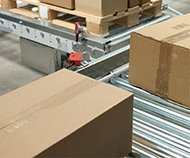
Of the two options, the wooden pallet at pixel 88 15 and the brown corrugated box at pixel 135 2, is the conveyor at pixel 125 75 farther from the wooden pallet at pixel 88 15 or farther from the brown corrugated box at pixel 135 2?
the brown corrugated box at pixel 135 2

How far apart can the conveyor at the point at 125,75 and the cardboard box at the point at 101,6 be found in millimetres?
180

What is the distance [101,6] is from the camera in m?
2.69

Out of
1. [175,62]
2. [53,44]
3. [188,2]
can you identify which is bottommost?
[188,2]

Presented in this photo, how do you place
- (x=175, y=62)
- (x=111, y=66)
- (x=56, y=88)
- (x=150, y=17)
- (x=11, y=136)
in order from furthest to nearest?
1. (x=150, y=17)
2. (x=111, y=66)
3. (x=175, y=62)
4. (x=56, y=88)
5. (x=11, y=136)

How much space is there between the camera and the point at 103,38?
9.02 feet

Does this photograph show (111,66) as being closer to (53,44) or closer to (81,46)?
(81,46)

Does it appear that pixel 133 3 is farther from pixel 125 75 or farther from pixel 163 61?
pixel 163 61

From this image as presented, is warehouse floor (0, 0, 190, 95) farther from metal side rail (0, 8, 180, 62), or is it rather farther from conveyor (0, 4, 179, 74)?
metal side rail (0, 8, 180, 62)

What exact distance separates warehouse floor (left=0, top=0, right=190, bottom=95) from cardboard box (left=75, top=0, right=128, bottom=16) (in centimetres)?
127

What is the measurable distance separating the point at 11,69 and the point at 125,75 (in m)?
2.18

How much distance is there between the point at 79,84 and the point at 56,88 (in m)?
0.10

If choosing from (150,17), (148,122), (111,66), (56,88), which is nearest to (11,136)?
(56,88)

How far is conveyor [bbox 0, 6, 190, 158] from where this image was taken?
1640 millimetres

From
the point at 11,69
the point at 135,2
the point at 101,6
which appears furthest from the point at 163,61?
the point at 11,69
